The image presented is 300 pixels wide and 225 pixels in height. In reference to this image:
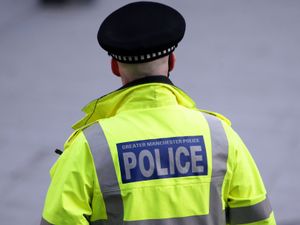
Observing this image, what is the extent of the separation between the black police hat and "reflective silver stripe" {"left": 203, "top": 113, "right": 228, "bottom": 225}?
24 cm

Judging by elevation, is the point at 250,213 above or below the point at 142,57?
below

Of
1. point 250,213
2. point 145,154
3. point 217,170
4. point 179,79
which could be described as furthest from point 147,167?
point 179,79

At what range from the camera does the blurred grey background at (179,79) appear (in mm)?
3588

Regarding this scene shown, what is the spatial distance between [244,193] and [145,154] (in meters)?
0.27

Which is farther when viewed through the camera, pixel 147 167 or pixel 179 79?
pixel 179 79

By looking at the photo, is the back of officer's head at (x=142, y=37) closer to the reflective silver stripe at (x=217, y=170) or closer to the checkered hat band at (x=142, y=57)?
the checkered hat band at (x=142, y=57)

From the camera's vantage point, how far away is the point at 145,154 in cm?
177

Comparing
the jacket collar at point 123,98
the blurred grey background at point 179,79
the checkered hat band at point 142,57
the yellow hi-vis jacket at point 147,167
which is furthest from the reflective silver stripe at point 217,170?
the blurred grey background at point 179,79

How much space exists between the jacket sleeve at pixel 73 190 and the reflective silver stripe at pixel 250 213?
0.37 meters

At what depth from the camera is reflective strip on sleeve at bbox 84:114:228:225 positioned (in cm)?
175

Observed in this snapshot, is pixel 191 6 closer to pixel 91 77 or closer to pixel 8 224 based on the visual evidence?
pixel 91 77

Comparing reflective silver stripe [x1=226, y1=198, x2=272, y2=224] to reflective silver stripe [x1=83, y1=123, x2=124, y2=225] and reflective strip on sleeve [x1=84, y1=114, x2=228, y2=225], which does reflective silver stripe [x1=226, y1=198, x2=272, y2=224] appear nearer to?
reflective strip on sleeve [x1=84, y1=114, x2=228, y2=225]

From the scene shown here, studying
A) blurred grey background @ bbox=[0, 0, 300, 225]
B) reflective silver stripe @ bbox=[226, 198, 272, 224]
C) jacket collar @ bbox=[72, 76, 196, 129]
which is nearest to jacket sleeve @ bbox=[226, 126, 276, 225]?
reflective silver stripe @ bbox=[226, 198, 272, 224]

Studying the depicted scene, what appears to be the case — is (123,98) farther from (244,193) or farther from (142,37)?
(244,193)
